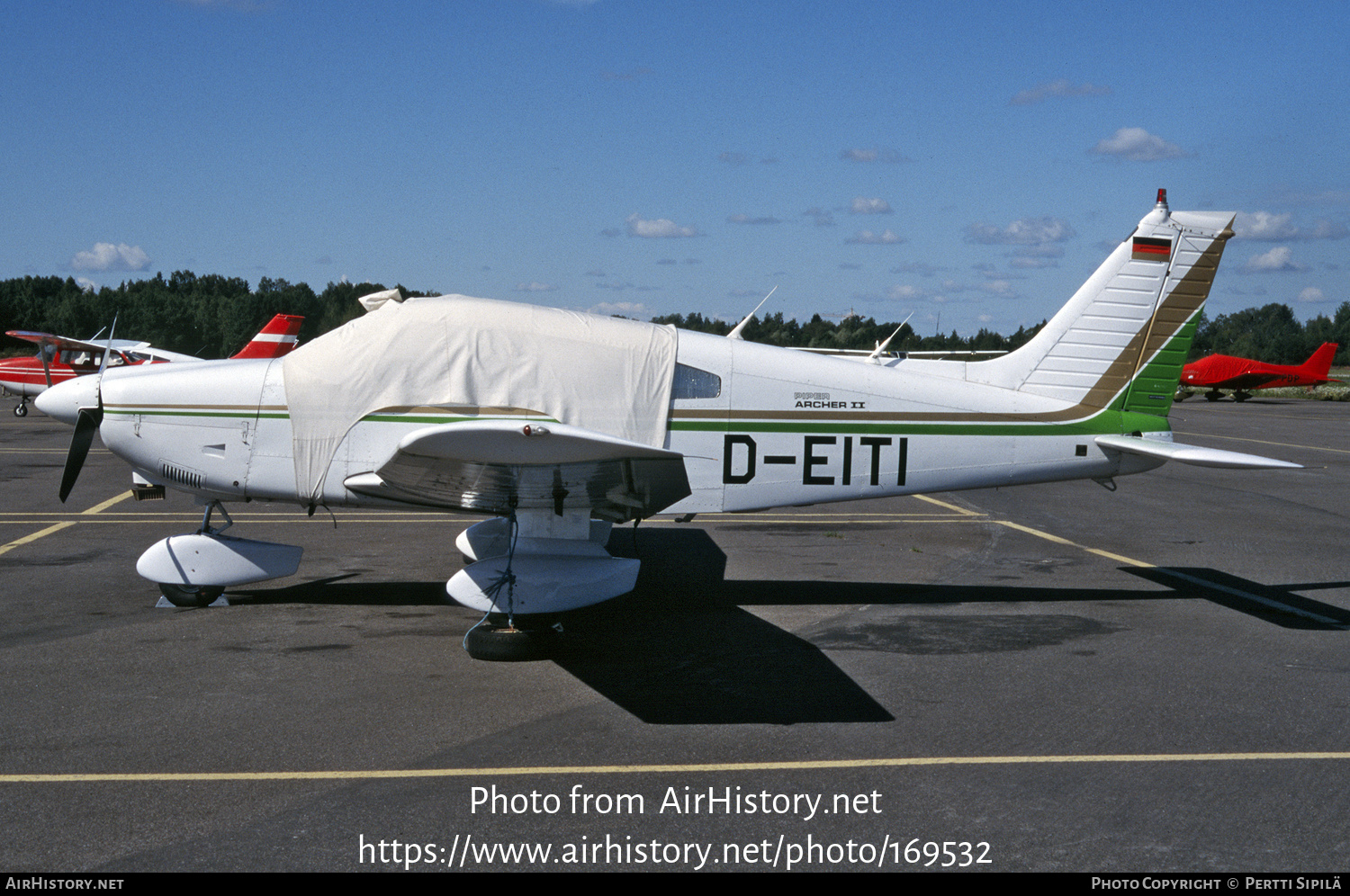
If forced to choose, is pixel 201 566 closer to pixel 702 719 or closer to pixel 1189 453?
pixel 702 719

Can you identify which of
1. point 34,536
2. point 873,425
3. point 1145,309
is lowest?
point 34,536

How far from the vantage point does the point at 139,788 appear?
4.44 meters

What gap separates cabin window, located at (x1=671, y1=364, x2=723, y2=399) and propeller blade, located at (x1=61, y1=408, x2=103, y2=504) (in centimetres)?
449

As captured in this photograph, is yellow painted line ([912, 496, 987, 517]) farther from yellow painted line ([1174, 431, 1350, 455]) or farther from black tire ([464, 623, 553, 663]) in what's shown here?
yellow painted line ([1174, 431, 1350, 455])

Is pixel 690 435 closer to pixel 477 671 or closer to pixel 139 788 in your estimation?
pixel 477 671

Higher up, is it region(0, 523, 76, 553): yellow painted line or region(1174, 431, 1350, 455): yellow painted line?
region(1174, 431, 1350, 455): yellow painted line

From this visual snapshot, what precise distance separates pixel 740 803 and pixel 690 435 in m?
3.57

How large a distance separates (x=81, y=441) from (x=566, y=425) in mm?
3999

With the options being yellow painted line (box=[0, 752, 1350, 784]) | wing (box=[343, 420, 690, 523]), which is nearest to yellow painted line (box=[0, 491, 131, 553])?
wing (box=[343, 420, 690, 523])

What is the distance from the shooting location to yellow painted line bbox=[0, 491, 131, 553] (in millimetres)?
10070

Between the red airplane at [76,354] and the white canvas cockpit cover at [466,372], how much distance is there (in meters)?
23.1

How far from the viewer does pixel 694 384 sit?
24.9ft

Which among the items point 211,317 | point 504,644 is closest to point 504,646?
point 504,644
